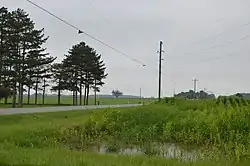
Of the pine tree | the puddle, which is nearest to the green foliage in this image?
the puddle

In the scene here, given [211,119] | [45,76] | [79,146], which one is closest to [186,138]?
[211,119]

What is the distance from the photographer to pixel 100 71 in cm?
7512

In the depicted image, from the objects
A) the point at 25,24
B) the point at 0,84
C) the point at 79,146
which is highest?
the point at 25,24

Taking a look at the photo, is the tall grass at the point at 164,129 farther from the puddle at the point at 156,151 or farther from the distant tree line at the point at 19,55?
the distant tree line at the point at 19,55

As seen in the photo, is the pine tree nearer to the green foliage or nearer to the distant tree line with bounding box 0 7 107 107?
the distant tree line with bounding box 0 7 107 107

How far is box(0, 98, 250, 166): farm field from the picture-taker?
13002 millimetres

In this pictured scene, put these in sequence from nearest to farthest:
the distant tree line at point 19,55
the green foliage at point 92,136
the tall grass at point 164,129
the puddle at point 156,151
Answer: the green foliage at point 92,136, the puddle at point 156,151, the tall grass at point 164,129, the distant tree line at point 19,55

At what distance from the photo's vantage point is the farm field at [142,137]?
42.7 ft

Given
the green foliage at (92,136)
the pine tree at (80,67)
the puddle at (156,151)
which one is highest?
the pine tree at (80,67)

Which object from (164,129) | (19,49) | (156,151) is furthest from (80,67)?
(156,151)

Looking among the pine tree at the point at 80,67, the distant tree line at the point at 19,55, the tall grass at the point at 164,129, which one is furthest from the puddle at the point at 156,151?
the pine tree at the point at 80,67

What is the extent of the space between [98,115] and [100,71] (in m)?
50.4

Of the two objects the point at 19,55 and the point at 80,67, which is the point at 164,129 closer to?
the point at 19,55

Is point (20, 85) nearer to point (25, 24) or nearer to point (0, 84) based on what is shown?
point (0, 84)
